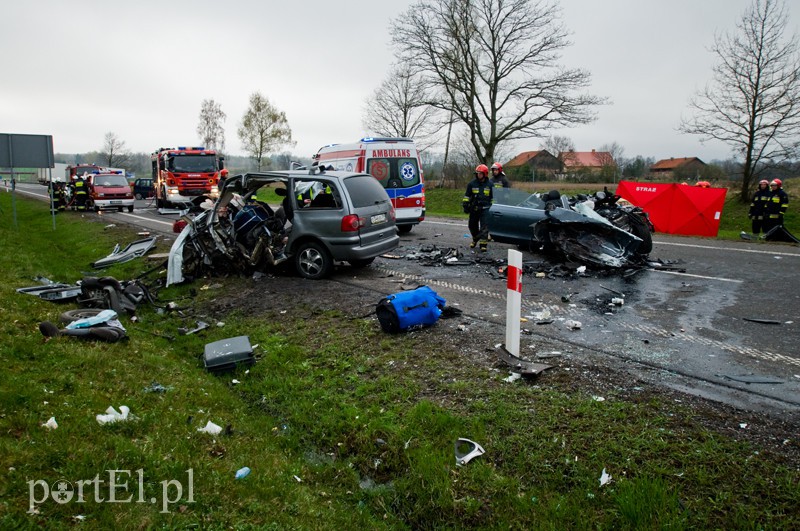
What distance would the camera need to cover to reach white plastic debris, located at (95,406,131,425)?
350 centimetres

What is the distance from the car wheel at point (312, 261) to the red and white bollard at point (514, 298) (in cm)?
431

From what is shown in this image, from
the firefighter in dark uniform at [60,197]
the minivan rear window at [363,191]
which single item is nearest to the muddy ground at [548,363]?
the minivan rear window at [363,191]

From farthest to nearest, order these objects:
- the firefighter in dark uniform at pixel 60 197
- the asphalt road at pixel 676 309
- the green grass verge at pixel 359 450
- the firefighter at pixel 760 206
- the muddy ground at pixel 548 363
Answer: the firefighter in dark uniform at pixel 60 197
the firefighter at pixel 760 206
the asphalt road at pixel 676 309
the muddy ground at pixel 548 363
the green grass verge at pixel 359 450

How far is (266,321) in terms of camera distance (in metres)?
6.70

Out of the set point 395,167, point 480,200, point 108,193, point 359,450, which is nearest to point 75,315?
point 359,450

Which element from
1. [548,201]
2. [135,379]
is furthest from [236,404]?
[548,201]

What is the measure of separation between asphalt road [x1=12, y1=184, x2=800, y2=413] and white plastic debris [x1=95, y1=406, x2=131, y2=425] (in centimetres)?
354

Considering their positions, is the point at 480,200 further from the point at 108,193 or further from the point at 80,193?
the point at 80,193

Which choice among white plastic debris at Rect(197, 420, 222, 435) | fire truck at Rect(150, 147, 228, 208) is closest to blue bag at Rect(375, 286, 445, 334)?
white plastic debris at Rect(197, 420, 222, 435)

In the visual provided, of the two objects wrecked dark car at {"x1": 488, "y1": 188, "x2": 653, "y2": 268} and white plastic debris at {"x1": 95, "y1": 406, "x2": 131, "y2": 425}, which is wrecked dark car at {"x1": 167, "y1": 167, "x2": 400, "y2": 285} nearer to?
wrecked dark car at {"x1": 488, "y1": 188, "x2": 653, "y2": 268}

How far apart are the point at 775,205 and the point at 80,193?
28052 millimetres

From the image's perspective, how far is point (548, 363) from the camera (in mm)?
4562

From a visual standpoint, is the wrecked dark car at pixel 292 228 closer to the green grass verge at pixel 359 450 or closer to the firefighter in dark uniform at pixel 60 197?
the green grass verge at pixel 359 450

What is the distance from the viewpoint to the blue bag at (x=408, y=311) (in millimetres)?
5527
